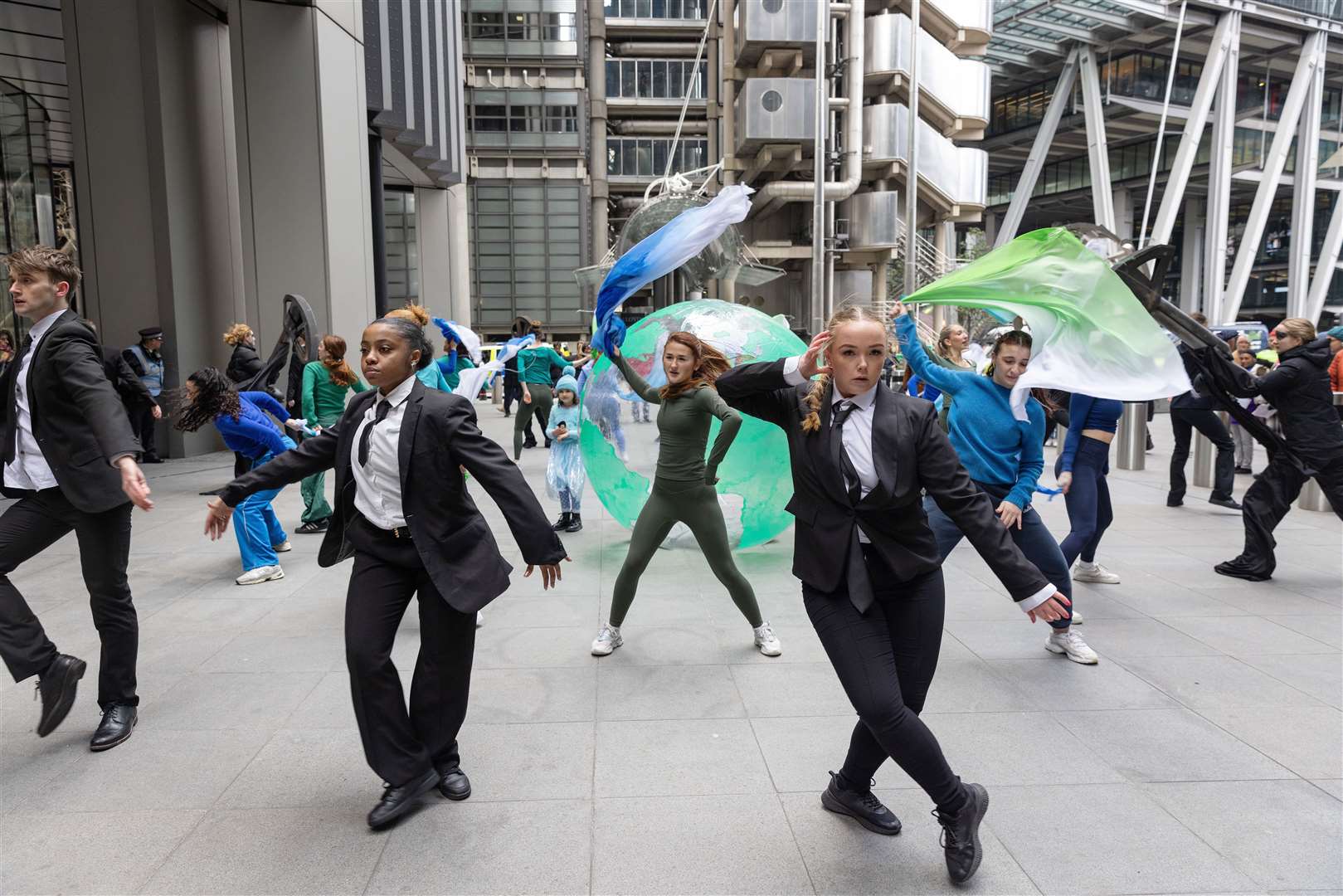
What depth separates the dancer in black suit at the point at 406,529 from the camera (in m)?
3.22

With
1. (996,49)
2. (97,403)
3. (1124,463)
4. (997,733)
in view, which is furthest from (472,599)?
(996,49)

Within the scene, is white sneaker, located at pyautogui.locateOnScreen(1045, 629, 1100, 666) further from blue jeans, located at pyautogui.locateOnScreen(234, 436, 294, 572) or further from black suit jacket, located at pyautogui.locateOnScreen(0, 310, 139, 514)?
blue jeans, located at pyautogui.locateOnScreen(234, 436, 294, 572)

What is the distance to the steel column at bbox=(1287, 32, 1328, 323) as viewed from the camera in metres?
39.5

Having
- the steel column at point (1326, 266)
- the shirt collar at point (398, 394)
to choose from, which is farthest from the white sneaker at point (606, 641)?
the steel column at point (1326, 266)

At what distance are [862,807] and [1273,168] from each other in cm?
4573

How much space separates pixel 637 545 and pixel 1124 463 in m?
10.6

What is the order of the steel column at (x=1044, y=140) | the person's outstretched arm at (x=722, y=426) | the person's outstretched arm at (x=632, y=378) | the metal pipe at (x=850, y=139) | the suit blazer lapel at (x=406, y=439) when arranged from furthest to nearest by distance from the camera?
1. the steel column at (x=1044, y=140)
2. the metal pipe at (x=850, y=139)
3. the person's outstretched arm at (x=632, y=378)
4. the person's outstretched arm at (x=722, y=426)
5. the suit blazer lapel at (x=406, y=439)

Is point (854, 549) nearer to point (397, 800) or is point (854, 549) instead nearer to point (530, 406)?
point (397, 800)

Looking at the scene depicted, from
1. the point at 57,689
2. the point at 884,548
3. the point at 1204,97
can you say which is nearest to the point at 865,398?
the point at 884,548

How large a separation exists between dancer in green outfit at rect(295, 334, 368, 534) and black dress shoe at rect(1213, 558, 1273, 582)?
724cm

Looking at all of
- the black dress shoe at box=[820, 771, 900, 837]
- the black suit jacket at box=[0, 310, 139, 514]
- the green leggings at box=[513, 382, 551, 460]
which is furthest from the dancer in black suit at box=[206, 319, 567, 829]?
the green leggings at box=[513, 382, 551, 460]

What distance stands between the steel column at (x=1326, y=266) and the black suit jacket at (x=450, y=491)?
49.2 m

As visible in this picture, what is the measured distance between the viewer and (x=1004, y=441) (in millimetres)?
4887

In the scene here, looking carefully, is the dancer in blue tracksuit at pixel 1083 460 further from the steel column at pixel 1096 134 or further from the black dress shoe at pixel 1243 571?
the steel column at pixel 1096 134
